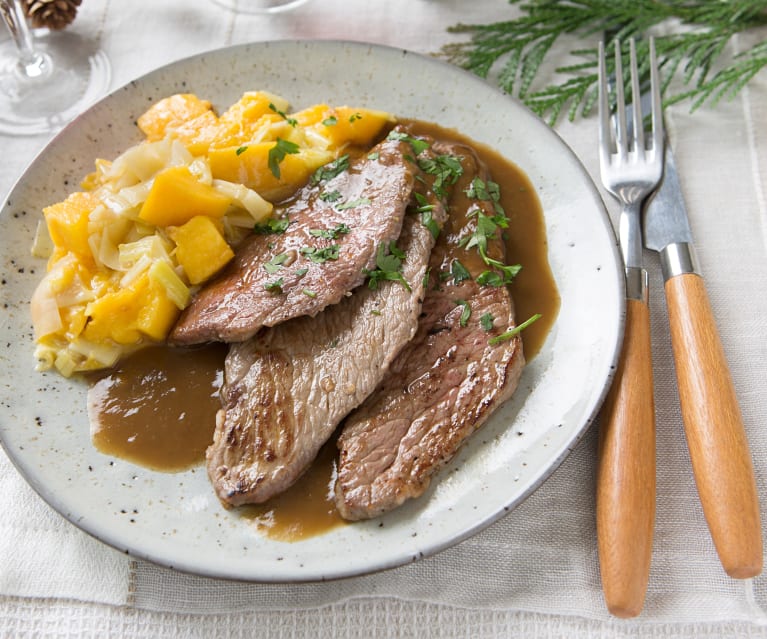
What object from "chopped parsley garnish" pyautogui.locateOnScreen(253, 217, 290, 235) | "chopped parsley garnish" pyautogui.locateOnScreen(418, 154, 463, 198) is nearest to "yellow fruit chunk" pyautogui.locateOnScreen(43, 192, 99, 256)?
"chopped parsley garnish" pyautogui.locateOnScreen(253, 217, 290, 235)

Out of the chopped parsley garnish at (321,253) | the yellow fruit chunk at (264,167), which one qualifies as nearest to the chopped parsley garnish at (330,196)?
the yellow fruit chunk at (264,167)

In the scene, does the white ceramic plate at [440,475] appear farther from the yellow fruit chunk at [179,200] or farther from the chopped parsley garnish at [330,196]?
the chopped parsley garnish at [330,196]

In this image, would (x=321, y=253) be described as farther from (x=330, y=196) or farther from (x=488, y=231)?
(x=488, y=231)

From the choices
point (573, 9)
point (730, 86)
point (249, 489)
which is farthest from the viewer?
point (573, 9)

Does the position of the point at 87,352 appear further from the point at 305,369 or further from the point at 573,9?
the point at 573,9

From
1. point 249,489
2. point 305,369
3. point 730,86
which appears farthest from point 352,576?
point 730,86

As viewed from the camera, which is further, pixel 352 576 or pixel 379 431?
pixel 379 431
